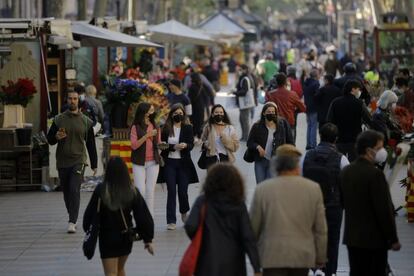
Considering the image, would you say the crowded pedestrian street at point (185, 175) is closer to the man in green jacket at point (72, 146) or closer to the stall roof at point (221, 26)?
the man in green jacket at point (72, 146)

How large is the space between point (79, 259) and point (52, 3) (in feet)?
56.4

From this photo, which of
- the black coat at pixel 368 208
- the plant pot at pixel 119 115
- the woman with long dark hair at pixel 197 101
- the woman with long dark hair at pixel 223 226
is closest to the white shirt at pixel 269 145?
the black coat at pixel 368 208

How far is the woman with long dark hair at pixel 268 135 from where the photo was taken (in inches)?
570

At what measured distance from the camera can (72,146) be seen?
15.1 meters

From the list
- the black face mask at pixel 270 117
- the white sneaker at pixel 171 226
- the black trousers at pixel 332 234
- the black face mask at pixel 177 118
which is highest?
the black face mask at pixel 270 117

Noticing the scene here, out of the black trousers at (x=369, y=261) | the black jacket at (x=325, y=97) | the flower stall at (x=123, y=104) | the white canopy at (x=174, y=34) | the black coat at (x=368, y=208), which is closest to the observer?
the black coat at (x=368, y=208)

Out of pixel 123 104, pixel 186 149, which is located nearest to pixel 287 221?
pixel 186 149

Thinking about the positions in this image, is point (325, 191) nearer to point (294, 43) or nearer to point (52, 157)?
point (52, 157)

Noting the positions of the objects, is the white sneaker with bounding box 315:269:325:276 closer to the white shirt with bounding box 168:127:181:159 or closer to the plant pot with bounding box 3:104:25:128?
the white shirt with bounding box 168:127:181:159

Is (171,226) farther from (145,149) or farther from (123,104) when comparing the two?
Answer: (123,104)

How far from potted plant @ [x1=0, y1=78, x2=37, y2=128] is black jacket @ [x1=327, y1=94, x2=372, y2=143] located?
5.22 metres

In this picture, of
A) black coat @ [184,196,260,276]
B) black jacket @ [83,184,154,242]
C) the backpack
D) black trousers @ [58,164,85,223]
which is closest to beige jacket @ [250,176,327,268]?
black coat @ [184,196,260,276]

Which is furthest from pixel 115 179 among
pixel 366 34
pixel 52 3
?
pixel 366 34

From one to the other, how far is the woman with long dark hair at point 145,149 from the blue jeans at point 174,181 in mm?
149
